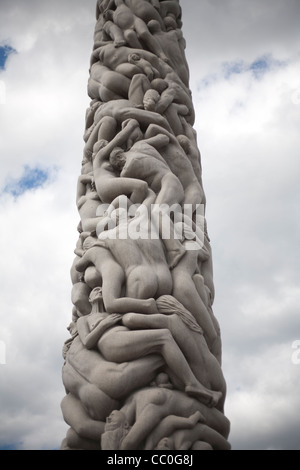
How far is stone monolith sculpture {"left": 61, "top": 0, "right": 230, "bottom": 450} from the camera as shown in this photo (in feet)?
13.5

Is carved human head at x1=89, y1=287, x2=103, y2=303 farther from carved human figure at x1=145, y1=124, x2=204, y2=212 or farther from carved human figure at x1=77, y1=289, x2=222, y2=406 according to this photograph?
carved human figure at x1=145, y1=124, x2=204, y2=212

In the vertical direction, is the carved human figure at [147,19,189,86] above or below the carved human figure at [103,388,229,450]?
above

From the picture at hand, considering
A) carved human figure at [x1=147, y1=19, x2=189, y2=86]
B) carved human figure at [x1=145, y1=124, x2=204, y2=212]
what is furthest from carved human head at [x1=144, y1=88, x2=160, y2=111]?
carved human figure at [x1=147, y1=19, x2=189, y2=86]

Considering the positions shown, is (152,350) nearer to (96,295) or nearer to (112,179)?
(96,295)

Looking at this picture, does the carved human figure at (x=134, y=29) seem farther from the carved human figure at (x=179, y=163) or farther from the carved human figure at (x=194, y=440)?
the carved human figure at (x=194, y=440)

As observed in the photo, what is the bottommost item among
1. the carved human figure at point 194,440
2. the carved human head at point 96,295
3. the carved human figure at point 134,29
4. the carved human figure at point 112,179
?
the carved human figure at point 194,440

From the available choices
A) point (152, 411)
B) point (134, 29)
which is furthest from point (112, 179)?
point (134, 29)

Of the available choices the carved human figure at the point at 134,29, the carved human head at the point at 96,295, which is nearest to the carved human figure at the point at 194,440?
the carved human head at the point at 96,295

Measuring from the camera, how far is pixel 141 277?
4680 mm

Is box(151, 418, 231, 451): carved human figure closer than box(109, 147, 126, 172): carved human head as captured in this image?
Yes

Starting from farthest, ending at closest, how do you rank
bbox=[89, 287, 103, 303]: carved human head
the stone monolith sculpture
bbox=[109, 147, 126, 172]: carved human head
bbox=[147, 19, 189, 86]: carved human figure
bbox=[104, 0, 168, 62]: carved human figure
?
bbox=[147, 19, 189, 86]: carved human figure → bbox=[104, 0, 168, 62]: carved human figure → bbox=[109, 147, 126, 172]: carved human head → bbox=[89, 287, 103, 303]: carved human head → the stone monolith sculpture

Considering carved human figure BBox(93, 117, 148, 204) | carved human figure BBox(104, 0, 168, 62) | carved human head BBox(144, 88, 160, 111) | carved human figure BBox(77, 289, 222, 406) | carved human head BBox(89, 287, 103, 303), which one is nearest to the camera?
carved human figure BBox(77, 289, 222, 406)

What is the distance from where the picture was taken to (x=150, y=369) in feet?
13.8

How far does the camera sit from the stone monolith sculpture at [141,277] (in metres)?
4.11
